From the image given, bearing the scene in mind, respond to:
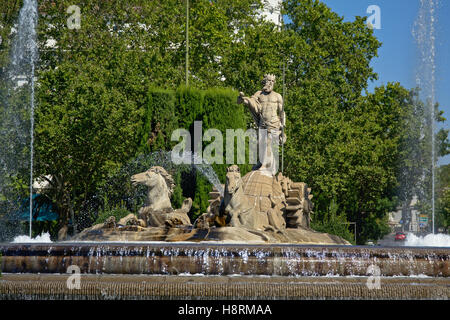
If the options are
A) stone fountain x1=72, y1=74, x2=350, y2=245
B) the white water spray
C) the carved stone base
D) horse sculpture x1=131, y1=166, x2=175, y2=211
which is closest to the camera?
the carved stone base

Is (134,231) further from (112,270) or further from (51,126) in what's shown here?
(51,126)

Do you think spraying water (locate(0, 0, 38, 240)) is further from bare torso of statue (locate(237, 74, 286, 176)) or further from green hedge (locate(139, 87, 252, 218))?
bare torso of statue (locate(237, 74, 286, 176))

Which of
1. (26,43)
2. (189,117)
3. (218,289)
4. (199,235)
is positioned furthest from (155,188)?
(26,43)

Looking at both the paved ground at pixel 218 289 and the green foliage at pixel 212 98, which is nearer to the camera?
the paved ground at pixel 218 289

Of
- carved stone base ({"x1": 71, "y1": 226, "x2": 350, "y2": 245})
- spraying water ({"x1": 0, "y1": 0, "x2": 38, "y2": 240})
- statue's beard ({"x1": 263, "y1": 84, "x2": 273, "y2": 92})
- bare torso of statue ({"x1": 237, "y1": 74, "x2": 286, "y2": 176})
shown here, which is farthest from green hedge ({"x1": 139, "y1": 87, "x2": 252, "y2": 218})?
carved stone base ({"x1": 71, "y1": 226, "x2": 350, "y2": 245})

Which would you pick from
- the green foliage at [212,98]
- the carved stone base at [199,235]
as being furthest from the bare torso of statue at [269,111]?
the green foliage at [212,98]

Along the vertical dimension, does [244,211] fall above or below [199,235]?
above

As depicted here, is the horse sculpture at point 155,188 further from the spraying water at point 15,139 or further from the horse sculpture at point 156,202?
the spraying water at point 15,139

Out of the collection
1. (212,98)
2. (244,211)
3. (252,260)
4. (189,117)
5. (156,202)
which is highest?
(212,98)

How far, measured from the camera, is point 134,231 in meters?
21.4

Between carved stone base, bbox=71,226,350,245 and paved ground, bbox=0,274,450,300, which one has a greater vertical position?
carved stone base, bbox=71,226,350,245

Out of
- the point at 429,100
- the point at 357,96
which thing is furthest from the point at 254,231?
the point at 357,96

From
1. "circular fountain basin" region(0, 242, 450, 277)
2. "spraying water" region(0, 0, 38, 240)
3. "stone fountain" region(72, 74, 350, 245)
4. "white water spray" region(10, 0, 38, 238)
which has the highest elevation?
"white water spray" region(10, 0, 38, 238)

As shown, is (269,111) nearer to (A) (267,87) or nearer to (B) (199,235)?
(A) (267,87)
